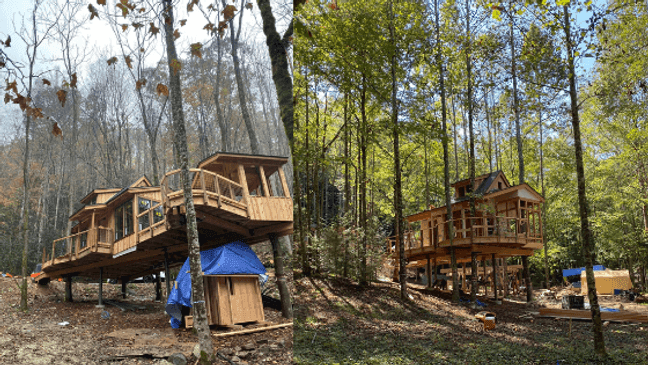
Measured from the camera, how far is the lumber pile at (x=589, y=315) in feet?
8.17

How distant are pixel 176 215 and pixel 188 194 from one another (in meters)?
0.38

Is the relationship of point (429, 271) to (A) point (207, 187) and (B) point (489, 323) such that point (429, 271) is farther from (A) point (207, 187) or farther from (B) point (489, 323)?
(A) point (207, 187)

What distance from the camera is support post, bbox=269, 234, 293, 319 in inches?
125

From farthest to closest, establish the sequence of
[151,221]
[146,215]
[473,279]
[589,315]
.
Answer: [151,221], [146,215], [473,279], [589,315]

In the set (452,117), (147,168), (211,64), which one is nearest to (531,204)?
(452,117)

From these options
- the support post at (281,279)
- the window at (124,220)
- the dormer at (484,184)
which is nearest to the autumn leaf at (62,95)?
the window at (124,220)

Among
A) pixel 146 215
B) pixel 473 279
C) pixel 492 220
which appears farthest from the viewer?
pixel 146 215

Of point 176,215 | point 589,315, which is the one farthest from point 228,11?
point 589,315

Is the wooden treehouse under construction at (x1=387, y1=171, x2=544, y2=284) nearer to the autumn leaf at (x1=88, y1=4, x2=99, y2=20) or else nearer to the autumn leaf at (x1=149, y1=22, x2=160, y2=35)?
the autumn leaf at (x1=149, y1=22, x2=160, y2=35)

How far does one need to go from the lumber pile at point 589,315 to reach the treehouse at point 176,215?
1.88 m

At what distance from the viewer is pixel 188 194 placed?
3.46 m

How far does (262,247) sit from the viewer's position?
319 centimetres

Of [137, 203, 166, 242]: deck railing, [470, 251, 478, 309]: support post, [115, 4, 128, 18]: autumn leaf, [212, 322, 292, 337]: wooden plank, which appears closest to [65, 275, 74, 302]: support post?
[137, 203, 166, 242]: deck railing

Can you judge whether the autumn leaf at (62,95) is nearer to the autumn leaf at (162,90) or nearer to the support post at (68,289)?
the autumn leaf at (162,90)
